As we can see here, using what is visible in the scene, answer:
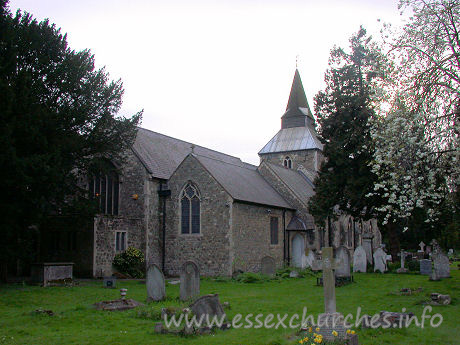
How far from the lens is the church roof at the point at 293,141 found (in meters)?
49.1

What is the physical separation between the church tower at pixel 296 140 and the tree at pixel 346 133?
16.3m

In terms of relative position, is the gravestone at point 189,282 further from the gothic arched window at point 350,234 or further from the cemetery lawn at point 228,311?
the gothic arched window at point 350,234

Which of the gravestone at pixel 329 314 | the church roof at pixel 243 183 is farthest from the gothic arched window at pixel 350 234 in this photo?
the gravestone at pixel 329 314

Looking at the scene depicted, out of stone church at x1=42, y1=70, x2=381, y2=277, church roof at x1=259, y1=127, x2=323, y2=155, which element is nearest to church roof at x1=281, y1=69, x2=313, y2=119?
church roof at x1=259, y1=127, x2=323, y2=155

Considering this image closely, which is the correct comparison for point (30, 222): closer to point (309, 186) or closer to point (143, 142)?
point (143, 142)

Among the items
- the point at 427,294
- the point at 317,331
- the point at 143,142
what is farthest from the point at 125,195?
the point at 317,331

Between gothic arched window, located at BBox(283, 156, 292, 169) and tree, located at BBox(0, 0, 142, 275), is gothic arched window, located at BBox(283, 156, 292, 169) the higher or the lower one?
the higher one

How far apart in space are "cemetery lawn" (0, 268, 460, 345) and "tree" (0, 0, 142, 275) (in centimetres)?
355

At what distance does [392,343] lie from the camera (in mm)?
8891

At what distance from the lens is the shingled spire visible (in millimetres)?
52375

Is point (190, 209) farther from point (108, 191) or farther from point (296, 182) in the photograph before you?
point (296, 182)

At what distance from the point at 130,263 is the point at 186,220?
3821mm

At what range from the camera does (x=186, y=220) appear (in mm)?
26531

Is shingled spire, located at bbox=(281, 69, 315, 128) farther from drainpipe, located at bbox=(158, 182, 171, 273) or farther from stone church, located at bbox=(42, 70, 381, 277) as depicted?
drainpipe, located at bbox=(158, 182, 171, 273)
